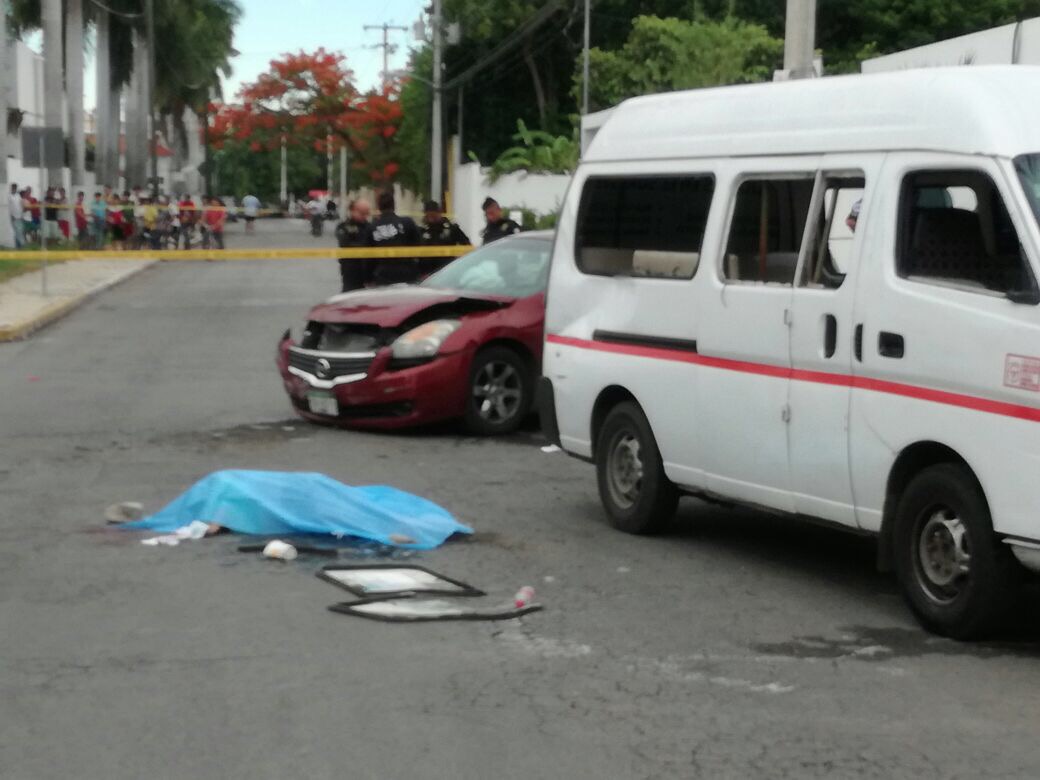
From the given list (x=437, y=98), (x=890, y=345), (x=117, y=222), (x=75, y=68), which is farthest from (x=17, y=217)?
(x=890, y=345)

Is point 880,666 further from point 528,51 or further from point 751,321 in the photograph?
point 528,51

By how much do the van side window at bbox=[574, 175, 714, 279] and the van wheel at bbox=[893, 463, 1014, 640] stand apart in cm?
A: 221

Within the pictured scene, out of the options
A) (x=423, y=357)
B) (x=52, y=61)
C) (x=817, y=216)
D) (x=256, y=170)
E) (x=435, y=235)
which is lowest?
(x=423, y=357)

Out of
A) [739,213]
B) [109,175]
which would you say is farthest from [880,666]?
[109,175]

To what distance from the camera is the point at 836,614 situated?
7.92 metres

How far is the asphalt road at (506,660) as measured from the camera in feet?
18.8

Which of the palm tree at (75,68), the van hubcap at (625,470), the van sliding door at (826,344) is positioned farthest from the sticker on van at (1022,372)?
the palm tree at (75,68)


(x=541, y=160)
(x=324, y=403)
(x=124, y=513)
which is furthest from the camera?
(x=541, y=160)

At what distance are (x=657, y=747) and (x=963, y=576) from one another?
2.07 m

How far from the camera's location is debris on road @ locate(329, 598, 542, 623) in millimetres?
7605

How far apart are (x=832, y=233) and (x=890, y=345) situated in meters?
0.86

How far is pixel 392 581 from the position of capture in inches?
329

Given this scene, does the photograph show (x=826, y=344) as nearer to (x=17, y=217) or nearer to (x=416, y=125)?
(x=17, y=217)

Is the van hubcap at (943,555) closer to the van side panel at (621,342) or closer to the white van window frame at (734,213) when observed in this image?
the white van window frame at (734,213)
